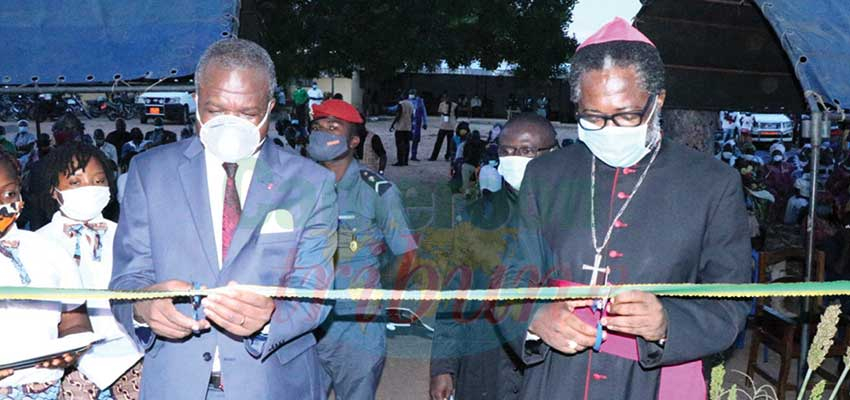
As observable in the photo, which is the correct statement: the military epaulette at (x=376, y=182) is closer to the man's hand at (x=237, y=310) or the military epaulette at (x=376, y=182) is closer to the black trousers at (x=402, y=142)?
the man's hand at (x=237, y=310)

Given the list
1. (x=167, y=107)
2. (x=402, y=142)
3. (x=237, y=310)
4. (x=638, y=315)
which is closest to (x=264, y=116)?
(x=237, y=310)

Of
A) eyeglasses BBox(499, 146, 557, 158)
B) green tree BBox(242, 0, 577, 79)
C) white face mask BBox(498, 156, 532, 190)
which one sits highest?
green tree BBox(242, 0, 577, 79)

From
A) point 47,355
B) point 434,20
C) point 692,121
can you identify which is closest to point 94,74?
point 47,355

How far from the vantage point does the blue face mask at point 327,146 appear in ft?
17.5

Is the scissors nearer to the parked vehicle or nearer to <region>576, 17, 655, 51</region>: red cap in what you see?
<region>576, 17, 655, 51</region>: red cap

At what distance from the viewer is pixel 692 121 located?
330 inches

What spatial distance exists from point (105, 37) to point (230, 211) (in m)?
2.73

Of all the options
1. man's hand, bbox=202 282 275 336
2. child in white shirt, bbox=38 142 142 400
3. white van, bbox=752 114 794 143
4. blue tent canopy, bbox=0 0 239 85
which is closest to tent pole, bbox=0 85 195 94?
blue tent canopy, bbox=0 0 239 85

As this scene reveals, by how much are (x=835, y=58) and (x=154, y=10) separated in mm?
4174

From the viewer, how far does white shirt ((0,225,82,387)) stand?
294 cm

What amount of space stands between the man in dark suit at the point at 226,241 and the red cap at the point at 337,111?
2732 millimetres

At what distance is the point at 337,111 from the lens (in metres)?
5.59

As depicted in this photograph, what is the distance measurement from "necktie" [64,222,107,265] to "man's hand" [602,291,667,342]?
8.69 ft

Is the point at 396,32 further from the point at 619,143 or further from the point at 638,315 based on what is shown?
the point at 638,315
